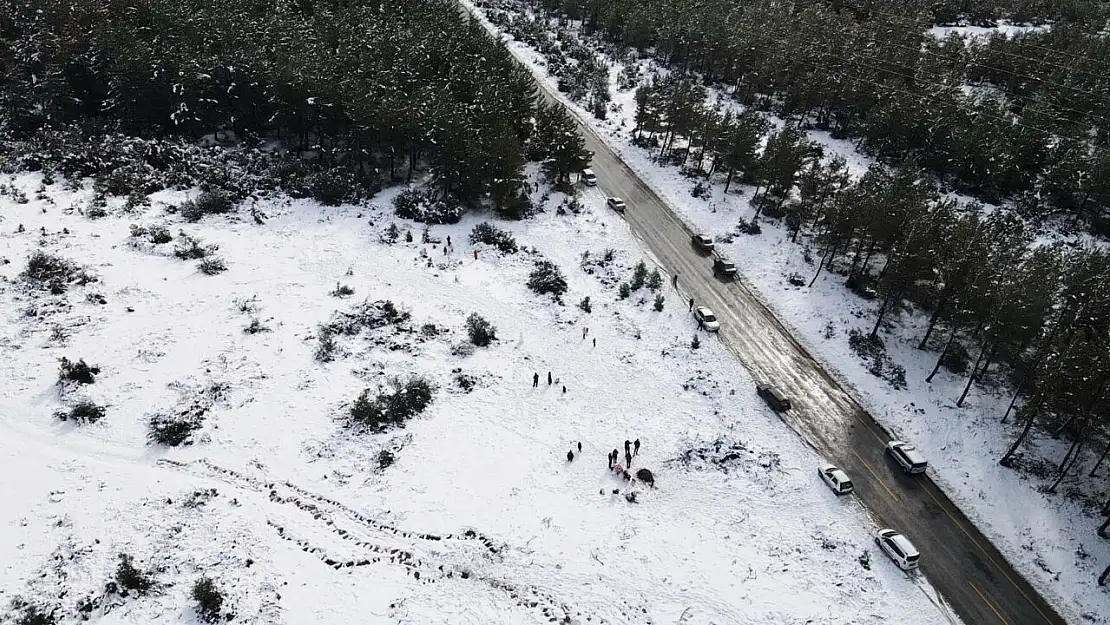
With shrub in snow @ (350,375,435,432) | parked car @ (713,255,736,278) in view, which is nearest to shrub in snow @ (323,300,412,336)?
shrub in snow @ (350,375,435,432)

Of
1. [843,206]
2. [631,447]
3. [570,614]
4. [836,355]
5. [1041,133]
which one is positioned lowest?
[570,614]

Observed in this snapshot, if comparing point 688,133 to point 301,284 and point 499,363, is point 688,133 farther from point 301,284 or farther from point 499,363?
point 301,284

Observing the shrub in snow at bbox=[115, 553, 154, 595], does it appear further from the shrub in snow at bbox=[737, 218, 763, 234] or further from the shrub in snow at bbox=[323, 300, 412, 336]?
the shrub in snow at bbox=[737, 218, 763, 234]

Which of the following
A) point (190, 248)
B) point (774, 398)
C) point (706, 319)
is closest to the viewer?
point (774, 398)

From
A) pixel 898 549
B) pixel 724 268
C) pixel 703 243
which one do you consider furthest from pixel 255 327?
pixel 898 549

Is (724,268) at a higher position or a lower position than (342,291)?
higher

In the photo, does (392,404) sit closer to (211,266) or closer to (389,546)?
(389,546)

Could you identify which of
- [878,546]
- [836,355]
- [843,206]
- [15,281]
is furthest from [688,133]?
[15,281]
